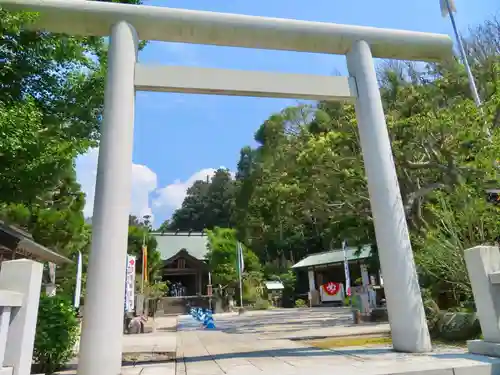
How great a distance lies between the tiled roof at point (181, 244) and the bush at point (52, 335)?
2566 cm

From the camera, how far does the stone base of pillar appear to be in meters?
4.56

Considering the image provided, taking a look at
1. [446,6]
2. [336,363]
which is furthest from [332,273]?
[336,363]

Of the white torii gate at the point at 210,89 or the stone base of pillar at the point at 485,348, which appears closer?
the stone base of pillar at the point at 485,348

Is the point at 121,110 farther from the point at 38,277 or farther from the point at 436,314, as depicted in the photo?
the point at 436,314

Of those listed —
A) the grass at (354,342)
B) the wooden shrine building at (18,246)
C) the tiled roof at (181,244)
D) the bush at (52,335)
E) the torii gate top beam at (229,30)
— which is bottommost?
the grass at (354,342)

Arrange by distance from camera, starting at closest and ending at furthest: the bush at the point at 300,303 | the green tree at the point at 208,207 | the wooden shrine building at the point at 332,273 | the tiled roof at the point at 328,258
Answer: the wooden shrine building at the point at 332,273, the tiled roof at the point at 328,258, the bush at the point at 300,303, the green tree at the point at 208,207

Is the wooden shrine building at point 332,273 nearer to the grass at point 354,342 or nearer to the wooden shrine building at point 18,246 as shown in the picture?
the grass at point 354,342

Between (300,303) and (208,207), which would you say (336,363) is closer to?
(300,303)

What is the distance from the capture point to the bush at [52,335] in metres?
5.65

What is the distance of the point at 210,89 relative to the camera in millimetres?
5953

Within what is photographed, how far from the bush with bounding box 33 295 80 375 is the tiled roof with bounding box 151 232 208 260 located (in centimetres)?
2566

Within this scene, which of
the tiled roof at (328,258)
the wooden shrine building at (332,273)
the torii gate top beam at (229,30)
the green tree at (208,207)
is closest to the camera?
the torii gate top beam at (229,30)

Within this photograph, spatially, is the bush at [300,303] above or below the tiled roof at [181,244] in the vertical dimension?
below

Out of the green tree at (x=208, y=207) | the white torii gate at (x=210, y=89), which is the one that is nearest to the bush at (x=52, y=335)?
the white torii gate at (x=210, y=89)
